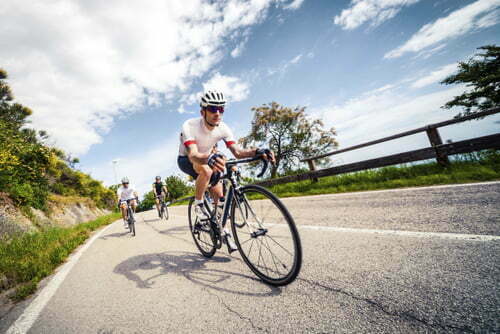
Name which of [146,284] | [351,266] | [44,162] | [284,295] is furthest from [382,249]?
[44,162]

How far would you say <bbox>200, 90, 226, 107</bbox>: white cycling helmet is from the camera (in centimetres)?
301

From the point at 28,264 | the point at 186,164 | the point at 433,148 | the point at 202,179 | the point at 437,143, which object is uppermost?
the point at 186,164

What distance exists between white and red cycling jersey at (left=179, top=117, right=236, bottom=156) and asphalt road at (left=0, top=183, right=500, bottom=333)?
1.75 m

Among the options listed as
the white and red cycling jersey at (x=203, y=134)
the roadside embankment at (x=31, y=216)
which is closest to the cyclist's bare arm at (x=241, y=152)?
the white and red cycling jersey at (x=203, y=134)

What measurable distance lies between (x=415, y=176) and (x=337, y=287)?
5271 mm

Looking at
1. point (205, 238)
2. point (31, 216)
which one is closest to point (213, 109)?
point (205, 238)

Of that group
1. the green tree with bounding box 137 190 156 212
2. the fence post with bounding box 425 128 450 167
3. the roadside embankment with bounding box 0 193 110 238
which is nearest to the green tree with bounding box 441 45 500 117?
the fence post with bounding box 425 128 450 167

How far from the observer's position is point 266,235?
8.13 feet

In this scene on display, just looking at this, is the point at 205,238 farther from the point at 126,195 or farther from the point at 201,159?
the point at 126,195

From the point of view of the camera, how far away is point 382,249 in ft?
7.60

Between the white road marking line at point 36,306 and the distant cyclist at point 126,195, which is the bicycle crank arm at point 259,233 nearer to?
the white road marking line at point 36,306

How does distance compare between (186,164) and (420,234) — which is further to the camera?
(186,164)

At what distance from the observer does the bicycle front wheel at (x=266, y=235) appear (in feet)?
6.49

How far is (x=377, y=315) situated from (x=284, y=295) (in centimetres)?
73
